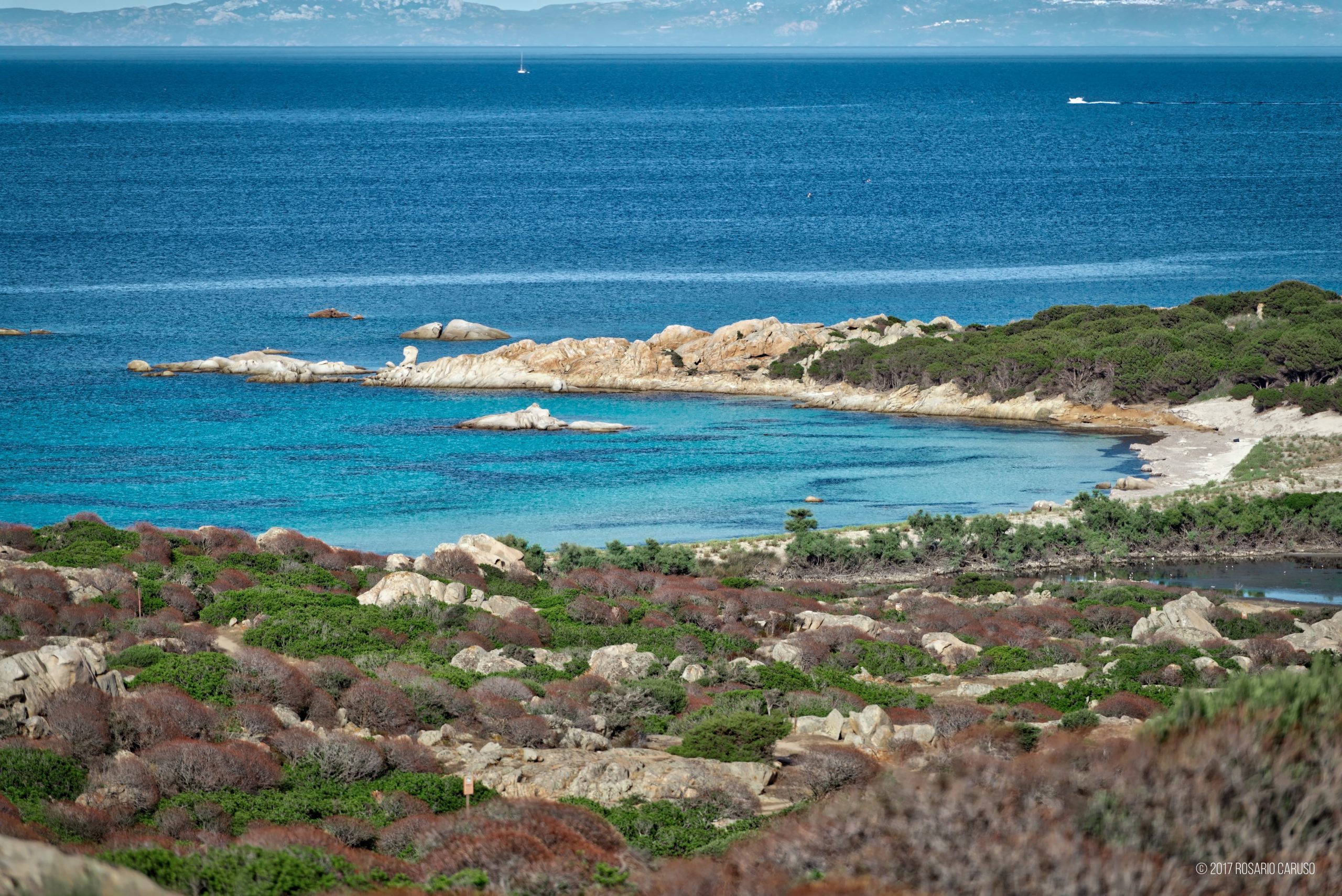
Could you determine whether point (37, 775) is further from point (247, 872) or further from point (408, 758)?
point (247, 872)

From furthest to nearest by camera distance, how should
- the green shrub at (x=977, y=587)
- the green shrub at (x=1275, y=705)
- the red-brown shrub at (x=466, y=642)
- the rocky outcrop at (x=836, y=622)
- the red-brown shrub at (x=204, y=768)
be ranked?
1. the green shrub at (x=977, y=587)
2. the rocky outcrop at (x=836, y=622)
3. the red-brown shrub at (x=466, y=642)
4. the red-brown shrub at (x=204, y=768)
5. the green shrub at (x=1275, y=705)

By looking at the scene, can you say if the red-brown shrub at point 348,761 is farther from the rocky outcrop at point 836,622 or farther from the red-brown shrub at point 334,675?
the rocky outcrop at point 836,622

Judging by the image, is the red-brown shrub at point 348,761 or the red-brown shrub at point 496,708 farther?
the red-brown shrub at point 496,708

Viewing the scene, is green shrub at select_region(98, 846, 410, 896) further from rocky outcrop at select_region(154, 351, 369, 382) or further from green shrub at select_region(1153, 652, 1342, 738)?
rocky outcrop at select_region(154, 351, 369, 382)

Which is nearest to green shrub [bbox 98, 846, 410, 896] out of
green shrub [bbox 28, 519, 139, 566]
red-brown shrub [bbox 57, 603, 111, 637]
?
red-brown shrub [bbox 57, 603, 111, 637]

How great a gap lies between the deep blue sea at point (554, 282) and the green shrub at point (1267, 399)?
6684 millimetres

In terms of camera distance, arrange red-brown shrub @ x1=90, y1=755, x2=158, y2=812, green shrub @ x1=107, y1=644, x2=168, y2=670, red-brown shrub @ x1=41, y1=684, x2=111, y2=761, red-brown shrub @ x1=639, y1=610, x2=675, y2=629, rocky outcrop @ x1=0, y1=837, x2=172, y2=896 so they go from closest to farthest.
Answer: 1. rocky outcrop @ x1=0, y1=837, x2=172, y2=896
2. red-brown shrub @ x1=90, y1=755, x2=158, y2=812
3. red-brown shrub @ x1=41, y1=684, x2=111, y2=761
4. green shrub @ x1=107, y1=644, x2=168, y2=670
5. red-brown shrub @ x1=639, y1=610, x2=675, y2=629

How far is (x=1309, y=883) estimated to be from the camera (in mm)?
9008

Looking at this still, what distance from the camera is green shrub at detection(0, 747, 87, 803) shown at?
13.7 metres

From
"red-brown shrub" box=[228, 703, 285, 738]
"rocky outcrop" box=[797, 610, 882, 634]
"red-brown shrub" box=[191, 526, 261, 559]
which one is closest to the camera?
"red-brown shrub" box=[228, 703, 285, 738]

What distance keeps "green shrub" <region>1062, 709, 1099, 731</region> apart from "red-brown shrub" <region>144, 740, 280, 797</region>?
10393 mm

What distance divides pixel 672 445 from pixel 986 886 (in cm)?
5100

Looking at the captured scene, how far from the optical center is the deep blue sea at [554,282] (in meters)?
52.6

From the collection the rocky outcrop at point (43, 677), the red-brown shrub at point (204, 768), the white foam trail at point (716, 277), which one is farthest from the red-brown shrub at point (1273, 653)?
the white foam trail at point (716, 277)
